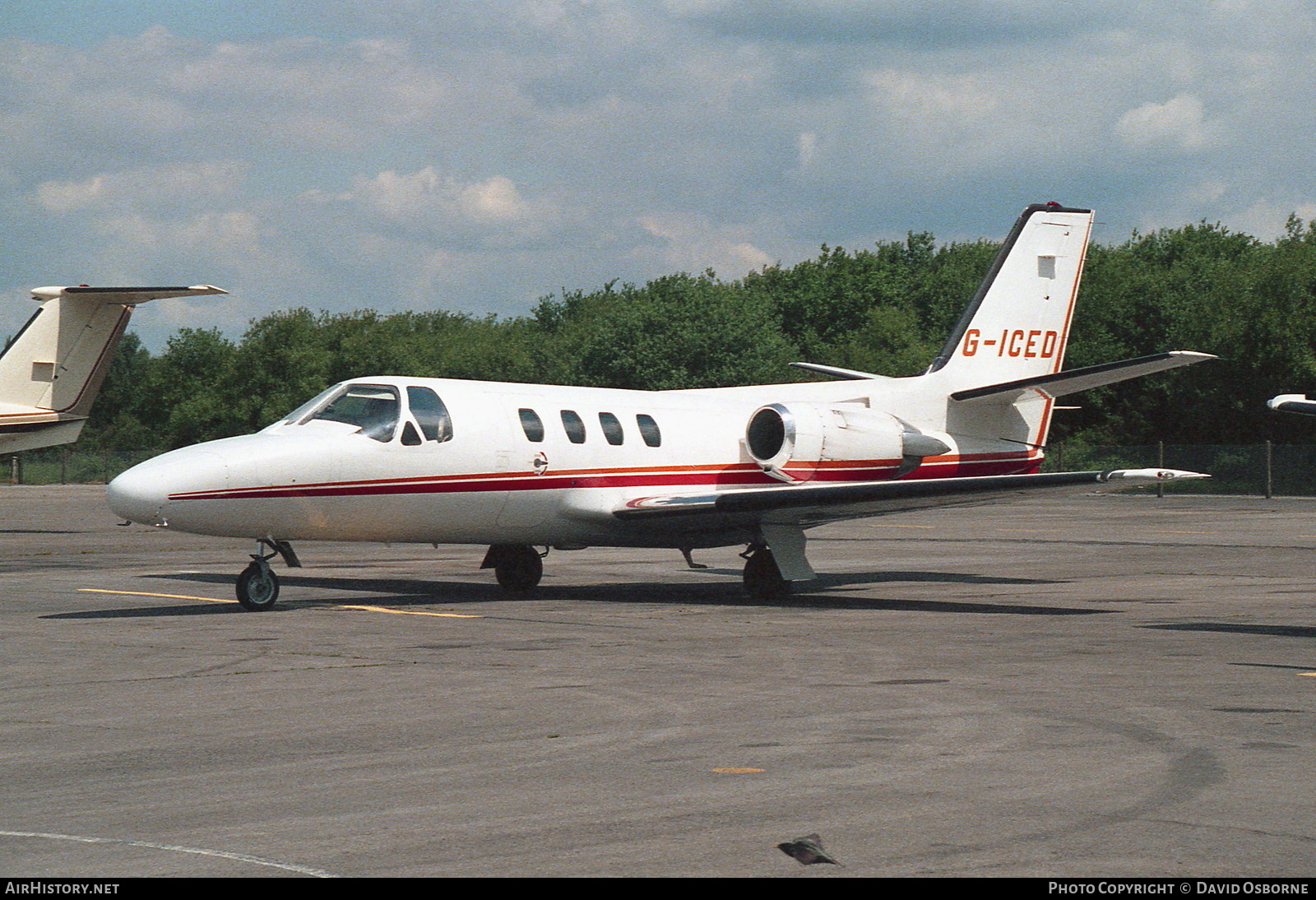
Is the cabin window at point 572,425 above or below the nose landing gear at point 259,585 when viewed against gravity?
above

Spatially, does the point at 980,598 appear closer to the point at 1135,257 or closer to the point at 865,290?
the point at 1135,257

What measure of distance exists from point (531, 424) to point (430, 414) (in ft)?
4.86

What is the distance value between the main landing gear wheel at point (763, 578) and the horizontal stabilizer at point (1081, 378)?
471cm

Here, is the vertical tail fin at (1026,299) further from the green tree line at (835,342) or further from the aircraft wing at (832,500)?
the green tree line at (835,342)

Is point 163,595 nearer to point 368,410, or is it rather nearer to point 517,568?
point 368,410

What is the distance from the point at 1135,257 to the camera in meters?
97.6

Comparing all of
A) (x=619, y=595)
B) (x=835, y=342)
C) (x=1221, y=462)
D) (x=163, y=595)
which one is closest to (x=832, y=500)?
(x=619, y=595)

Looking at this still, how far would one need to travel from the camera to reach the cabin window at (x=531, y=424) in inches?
764

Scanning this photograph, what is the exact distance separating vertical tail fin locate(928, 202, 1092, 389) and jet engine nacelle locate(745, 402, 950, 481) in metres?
2.59

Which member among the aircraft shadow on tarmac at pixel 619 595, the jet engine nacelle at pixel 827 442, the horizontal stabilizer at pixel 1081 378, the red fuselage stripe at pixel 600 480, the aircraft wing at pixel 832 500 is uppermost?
the horizontal stabilizer at pixel 1081 378

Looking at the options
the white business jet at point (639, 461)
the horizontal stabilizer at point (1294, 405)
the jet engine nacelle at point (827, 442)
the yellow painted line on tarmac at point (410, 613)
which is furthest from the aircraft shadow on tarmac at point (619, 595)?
the horizontal stabilizer at point (1294, 405)

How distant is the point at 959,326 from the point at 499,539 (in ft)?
29.3

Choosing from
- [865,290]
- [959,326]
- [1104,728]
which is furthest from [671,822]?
[865,290]

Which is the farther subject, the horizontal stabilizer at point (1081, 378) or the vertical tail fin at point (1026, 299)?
the vertical tail fin at point (1026, 299)
